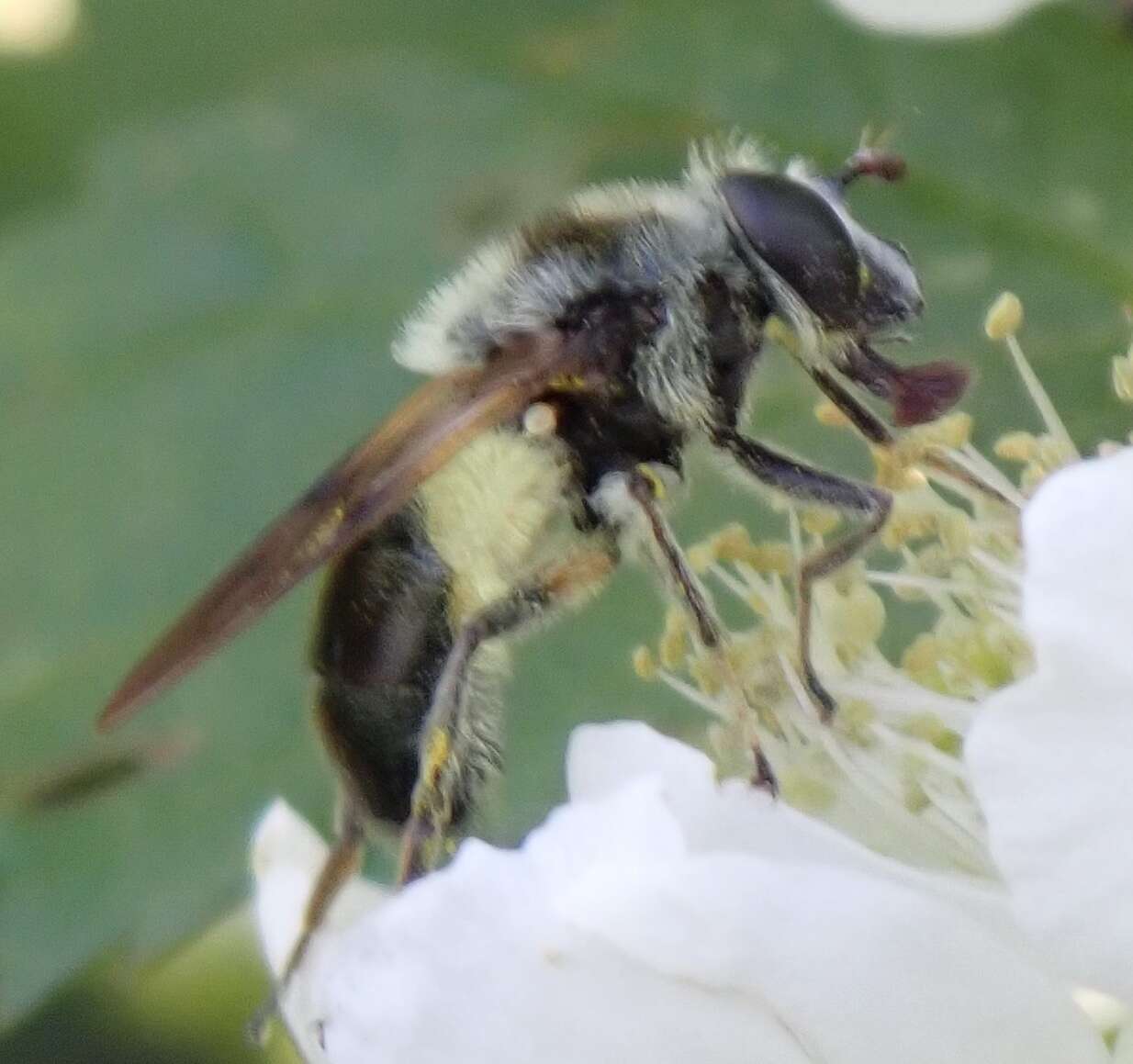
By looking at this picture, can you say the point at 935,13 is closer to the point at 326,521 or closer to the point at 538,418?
the point at 538,418

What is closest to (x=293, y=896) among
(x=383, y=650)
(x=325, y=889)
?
(x=325, y=889)

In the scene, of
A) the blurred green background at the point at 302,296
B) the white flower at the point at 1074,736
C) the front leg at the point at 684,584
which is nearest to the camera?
the white flower at the point at 1074,736

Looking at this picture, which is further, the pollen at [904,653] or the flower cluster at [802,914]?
the pollen at [904,653]

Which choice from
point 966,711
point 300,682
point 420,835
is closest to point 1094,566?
point 966,711

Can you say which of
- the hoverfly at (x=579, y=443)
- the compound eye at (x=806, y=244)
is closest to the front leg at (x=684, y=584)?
the hoverfly at (x=579, y=443)

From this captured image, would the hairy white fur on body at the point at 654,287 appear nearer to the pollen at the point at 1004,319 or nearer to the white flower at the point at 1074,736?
the pollen at the point at 1004,319

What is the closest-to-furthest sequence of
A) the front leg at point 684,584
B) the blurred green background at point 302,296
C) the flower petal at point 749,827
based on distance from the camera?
the flower petal at point 749,827, the front leg at point 684,584, the blurred green background at point 302,296
